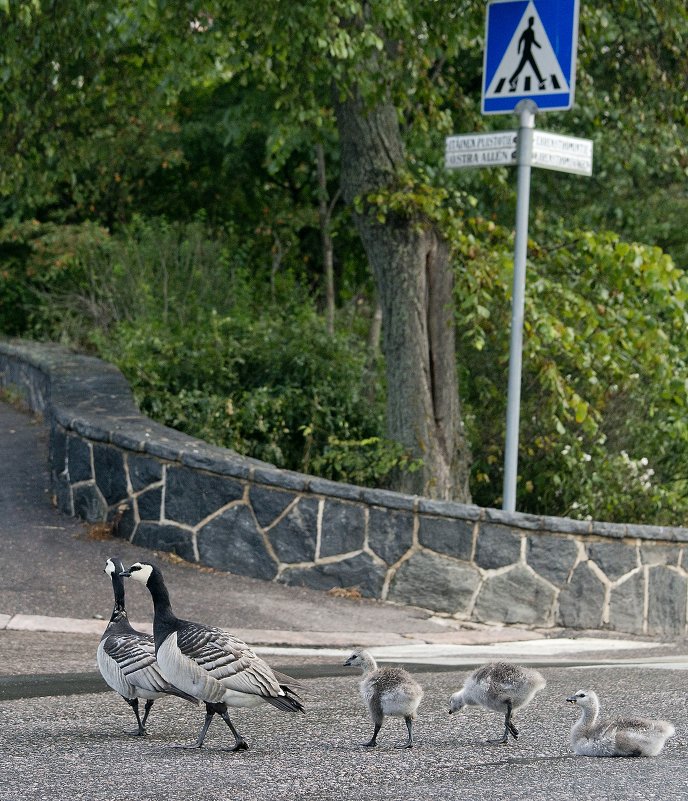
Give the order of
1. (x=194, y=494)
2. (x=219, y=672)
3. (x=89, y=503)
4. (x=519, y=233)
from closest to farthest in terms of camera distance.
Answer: (x=219, y=672)
(x=519, y=233)
(x=194, y=494)
(x=89, y=503)

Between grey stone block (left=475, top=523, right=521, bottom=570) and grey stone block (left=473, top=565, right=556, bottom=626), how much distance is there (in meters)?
0.09

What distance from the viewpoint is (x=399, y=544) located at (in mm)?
10000

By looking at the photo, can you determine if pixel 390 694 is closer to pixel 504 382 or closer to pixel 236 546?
pixel 236 546

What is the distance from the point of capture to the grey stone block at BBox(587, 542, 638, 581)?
1014 cm

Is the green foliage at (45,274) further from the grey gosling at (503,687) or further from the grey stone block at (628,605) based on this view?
the grey gosling at (503,687)

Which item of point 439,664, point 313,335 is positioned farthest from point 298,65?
point 439,664

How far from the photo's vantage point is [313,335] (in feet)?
47.7

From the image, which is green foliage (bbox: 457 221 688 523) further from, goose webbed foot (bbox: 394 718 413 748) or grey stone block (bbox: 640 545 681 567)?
goose webbed foot (bbox: 394 718 413 748)

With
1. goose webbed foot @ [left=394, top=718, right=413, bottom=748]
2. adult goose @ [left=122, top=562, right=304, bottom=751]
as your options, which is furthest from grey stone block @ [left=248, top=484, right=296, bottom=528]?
adult goose @ [left=122, top=562, right=304, bottom=751]

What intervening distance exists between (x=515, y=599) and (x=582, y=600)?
0.53m

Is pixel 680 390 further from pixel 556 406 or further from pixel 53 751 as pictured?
pixel 53 751

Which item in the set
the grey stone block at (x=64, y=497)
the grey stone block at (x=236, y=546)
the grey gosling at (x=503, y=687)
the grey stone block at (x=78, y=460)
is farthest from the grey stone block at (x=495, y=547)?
the grey gosling at (x=503, y=687)

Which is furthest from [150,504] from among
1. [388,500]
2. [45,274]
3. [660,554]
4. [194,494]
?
[45,274]

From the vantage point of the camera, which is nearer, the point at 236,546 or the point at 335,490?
the point at 335,490
